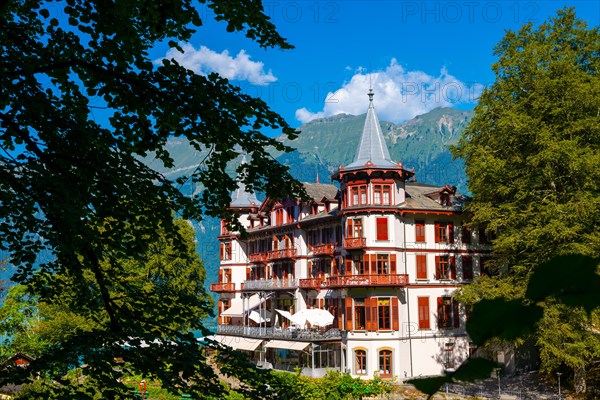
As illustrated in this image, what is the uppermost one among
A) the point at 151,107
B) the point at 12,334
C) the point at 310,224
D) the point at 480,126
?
the point at 480,126

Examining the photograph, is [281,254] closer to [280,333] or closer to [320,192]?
[320,192]

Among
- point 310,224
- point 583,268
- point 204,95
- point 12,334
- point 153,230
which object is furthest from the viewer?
point 310,224

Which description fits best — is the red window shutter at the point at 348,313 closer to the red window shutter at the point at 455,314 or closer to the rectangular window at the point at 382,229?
the rectangular window at the point at 382,229

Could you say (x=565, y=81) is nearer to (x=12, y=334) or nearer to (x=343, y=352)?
(x=343, y=352)

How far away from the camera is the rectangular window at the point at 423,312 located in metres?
36.6

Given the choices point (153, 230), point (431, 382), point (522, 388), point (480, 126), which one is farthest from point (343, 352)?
point (431, 382)

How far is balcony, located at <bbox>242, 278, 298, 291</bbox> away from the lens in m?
42.7

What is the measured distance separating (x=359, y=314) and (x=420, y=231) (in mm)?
6357

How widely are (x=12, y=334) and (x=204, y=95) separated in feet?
110

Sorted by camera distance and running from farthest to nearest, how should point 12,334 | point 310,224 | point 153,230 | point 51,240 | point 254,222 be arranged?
point 254,222
point 310,224
point 12,334
point 153,230
point 51,240

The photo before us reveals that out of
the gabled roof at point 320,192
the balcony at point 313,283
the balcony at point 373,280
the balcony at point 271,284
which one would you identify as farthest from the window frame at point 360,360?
the gabled roof at point 320,192

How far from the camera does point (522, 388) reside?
101 ft

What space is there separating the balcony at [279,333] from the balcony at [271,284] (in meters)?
2.95

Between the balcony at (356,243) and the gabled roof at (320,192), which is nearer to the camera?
the balcony at (356,243)
